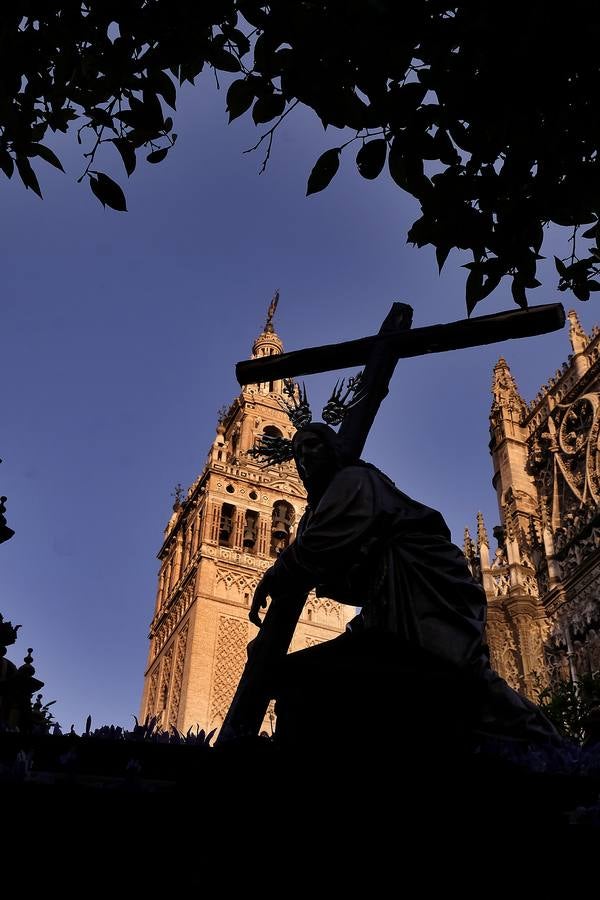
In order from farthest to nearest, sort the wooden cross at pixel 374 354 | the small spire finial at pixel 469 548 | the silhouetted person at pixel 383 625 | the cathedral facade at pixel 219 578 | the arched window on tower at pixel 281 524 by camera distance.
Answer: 1. the arched window on tower at pixel 281 524
2. the cathedral facade at pixel 219 578
3. the small spire finial at pixel 469 548
4. the wooden cross at pixel 374 354
5. the silhouetted person at pixel 383 625

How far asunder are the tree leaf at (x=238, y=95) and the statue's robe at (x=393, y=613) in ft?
7.06

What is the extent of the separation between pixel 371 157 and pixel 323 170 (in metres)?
0.27

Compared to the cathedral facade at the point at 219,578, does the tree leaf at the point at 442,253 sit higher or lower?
lower

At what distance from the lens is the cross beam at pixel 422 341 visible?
4.93 meters

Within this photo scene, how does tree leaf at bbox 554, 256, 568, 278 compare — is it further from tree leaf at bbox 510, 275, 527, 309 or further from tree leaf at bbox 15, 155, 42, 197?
tree leaf at bbox 15, 155, 42, 197

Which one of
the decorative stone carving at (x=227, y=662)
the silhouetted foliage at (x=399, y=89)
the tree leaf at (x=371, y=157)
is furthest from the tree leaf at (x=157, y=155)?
the decorative stone carving at (x=227, y=662)

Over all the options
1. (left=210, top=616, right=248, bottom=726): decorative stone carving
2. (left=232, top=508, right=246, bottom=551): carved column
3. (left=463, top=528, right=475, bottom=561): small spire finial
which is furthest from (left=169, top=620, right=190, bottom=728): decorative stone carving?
(left=463, top=528, right=475, bottom=561): small spire finial

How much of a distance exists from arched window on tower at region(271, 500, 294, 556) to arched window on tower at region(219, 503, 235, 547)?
2.00 meters

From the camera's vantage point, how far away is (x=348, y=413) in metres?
4.92

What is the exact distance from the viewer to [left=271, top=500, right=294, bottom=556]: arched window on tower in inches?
1522

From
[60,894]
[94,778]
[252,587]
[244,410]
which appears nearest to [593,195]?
[94,778]

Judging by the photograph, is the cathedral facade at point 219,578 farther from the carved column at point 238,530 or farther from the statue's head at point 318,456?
the statue's head at point 318,456

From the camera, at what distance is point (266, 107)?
15.5 ft

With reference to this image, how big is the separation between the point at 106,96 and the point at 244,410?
38806mm
